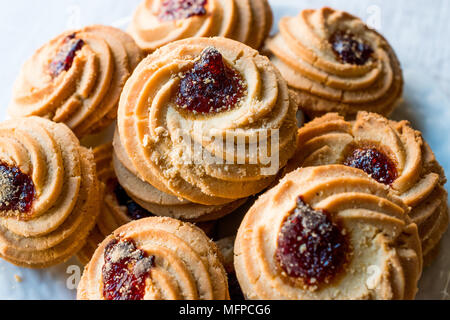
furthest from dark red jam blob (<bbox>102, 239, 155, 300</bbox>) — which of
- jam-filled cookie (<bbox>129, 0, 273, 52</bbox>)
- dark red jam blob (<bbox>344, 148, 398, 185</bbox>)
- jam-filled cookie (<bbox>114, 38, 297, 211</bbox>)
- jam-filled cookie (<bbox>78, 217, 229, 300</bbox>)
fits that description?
jam-filled cookie (<bbox>129, 0, 273, 52</bbox>)

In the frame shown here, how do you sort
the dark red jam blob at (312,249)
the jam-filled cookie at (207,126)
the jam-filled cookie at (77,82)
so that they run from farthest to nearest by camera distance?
1. the jam-filled cookie at (77,82)
2. the jam-filled cookie at (207,126)
3. the dark red jam blob at (312,249)

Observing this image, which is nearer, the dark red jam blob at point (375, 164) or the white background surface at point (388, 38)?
the dark red jam blob at point (375, 164)

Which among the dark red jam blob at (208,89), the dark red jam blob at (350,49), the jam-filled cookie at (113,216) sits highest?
the dark red jam blob at (208,89)

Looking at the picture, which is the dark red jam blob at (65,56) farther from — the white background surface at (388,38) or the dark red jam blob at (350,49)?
the dark red jam blob at (350,49)

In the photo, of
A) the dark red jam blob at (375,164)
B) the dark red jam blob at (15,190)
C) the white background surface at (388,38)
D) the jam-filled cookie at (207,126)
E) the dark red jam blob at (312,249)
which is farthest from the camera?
the white background surface at (388,38)

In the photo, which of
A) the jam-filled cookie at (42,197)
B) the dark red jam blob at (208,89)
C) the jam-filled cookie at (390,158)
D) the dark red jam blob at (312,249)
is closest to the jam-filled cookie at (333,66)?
the jam-filled cookie at (390,158)

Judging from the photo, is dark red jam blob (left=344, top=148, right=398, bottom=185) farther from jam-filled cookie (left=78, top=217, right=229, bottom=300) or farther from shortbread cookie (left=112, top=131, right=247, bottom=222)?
jam-filled cookie (left=78, top=217, right=229, bottom=300)

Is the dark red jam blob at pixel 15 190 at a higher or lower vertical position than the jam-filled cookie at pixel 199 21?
lower

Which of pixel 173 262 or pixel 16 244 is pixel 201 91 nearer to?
pixel 173 262
